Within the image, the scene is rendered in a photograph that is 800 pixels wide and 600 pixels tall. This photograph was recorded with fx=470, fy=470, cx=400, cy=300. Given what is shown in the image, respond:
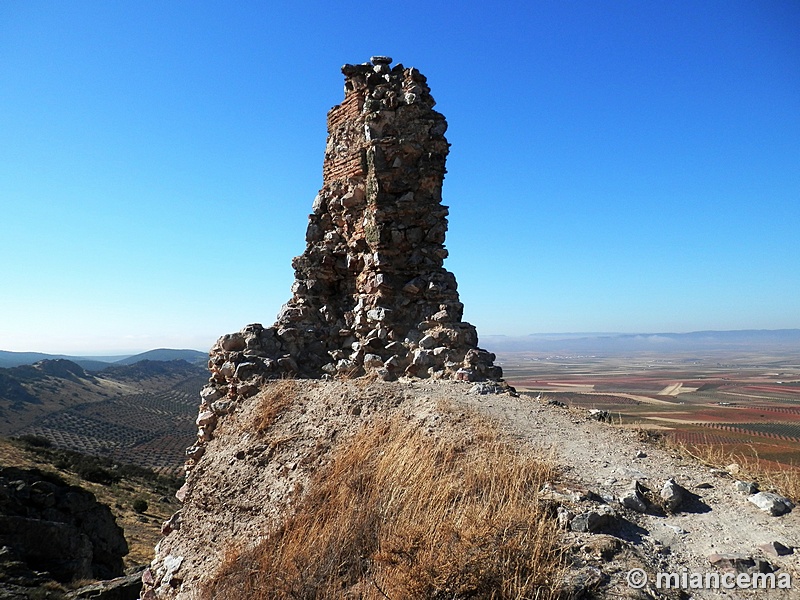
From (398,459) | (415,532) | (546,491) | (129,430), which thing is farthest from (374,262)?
(129,430)

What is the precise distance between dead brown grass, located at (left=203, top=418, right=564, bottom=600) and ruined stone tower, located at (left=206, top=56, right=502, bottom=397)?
110 inches

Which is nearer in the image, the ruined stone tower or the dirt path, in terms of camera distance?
the dirt path

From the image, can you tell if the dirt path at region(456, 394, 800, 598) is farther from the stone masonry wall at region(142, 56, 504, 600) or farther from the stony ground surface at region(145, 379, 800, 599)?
the stone masonry wall at region(142, 56, 504, 600)

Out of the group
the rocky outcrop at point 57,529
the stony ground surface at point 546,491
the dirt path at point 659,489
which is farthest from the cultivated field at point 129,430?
the dirt path at point 659,489

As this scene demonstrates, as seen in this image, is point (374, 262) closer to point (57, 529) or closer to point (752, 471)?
point (752, 471)

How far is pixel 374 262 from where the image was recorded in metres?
8.23

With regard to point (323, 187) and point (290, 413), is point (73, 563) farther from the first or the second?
point (323, 187)

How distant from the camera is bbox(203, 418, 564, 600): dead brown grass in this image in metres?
3.01

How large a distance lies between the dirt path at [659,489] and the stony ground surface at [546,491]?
0.04ft

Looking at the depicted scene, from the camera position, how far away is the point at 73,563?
12609 mm

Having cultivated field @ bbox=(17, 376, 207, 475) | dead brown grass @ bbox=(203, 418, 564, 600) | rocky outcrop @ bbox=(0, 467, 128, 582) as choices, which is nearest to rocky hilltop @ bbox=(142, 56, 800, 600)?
dead brown grass @ bbox=(203, 418, 564, 600)

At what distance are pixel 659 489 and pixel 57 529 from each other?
15640mm

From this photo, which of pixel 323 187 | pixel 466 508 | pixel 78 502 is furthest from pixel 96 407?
pixel 466 508

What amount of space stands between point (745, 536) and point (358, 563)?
9.64ft
